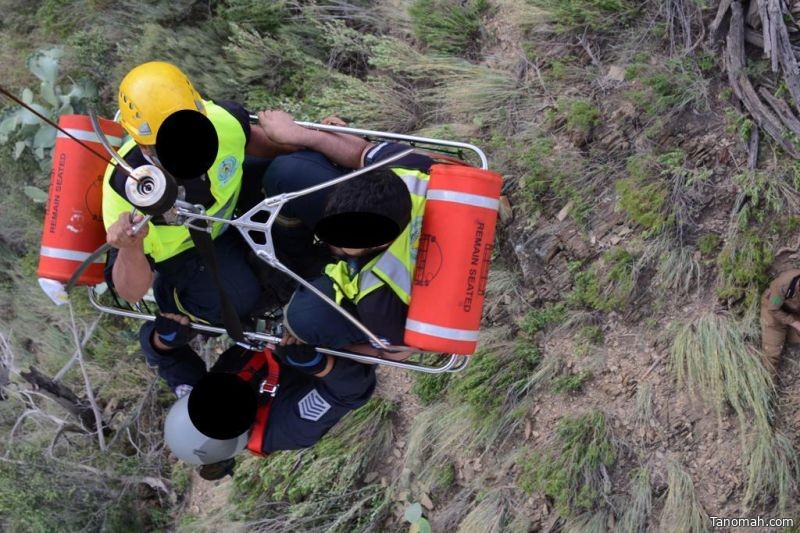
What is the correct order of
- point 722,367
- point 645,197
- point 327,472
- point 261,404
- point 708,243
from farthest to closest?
point 327,472
point 645,197
point 708,243
point 261,404
point 722,367

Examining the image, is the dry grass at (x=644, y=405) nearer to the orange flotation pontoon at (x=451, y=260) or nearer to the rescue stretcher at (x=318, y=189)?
the rescue stretcher at (x=318, y=189)

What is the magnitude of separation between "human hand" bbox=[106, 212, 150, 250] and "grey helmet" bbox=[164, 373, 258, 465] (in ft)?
2.93

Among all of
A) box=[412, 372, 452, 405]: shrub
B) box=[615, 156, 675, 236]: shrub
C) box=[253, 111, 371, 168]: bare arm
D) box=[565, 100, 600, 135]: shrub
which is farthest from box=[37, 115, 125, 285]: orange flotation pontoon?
box=[615, 156, 675, 236]: shrub

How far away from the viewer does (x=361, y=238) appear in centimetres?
316

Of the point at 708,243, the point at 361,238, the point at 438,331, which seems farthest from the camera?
the point at 708,243

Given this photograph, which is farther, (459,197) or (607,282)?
(607,282)

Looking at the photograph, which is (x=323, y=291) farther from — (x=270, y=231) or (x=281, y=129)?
(x=281, y=129)

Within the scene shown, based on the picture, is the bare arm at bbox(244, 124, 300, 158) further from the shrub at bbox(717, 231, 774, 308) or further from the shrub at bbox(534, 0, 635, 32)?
the shrub at bbox(717, 231, 774, 308)

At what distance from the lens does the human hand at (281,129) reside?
364 centimetres

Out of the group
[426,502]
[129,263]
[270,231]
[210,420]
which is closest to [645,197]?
[270,231]

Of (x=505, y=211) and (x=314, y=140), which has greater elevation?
(x=314, y=140)

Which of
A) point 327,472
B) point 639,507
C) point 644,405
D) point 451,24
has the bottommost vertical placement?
point 327,472

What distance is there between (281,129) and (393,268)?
3.33 ft

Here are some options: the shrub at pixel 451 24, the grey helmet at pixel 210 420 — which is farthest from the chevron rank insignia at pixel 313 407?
the shrub at pixel 451 24
